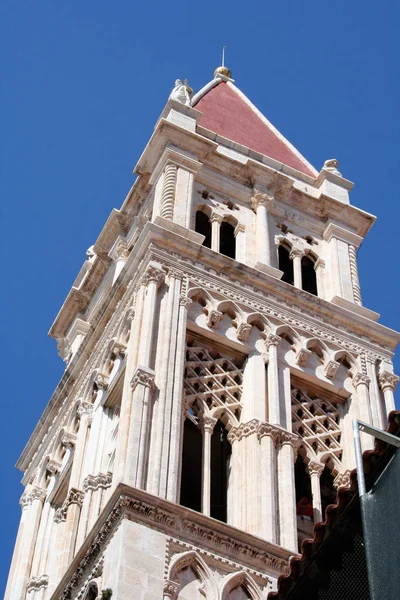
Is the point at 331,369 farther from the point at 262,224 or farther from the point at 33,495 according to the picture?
the point at 33,495

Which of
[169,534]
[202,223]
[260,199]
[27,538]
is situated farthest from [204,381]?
[260,199]

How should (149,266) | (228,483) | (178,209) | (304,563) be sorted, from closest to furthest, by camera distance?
(304,563)
(228,483)
(149,266)
(178,209)

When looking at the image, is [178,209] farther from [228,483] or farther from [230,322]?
[228,483]

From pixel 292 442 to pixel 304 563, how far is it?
8.55m

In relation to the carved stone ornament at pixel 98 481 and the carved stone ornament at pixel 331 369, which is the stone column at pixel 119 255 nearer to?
the carved stone ornament at pixel 331 369

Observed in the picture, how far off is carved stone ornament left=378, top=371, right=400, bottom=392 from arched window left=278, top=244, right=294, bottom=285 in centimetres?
355

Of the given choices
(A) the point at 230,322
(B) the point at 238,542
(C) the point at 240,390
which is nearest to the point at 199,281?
(A) the point at 230,322

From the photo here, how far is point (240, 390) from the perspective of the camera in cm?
2483

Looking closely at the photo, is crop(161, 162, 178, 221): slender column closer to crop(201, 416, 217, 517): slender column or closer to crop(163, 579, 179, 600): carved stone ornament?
crop(201, 416, 217, 517): slender column

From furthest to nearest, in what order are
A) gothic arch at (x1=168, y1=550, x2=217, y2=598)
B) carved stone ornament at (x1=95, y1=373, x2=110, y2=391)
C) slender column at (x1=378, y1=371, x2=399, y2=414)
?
slender column at (x1=378, y1=371, x2=399, y2=414)
carved stone ornament at (x1=95, y1=373, x2=110, y2=391)
gothic arch at (x1=168, y1=550, x2=217, y2=598)

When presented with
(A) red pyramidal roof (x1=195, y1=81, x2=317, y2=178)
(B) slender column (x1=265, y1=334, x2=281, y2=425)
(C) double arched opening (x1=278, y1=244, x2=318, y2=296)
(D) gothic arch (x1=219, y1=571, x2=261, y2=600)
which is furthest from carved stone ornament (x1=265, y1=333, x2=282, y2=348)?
(A) red pyramidal roof (x1=195, y1=81, x2=317, y2=178)

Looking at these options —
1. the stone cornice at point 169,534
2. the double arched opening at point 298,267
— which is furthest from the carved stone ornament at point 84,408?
the stone cornice at point 169,534

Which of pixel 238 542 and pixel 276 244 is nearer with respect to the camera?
pixel 238 542

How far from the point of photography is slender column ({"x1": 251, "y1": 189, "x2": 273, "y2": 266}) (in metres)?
28.8
